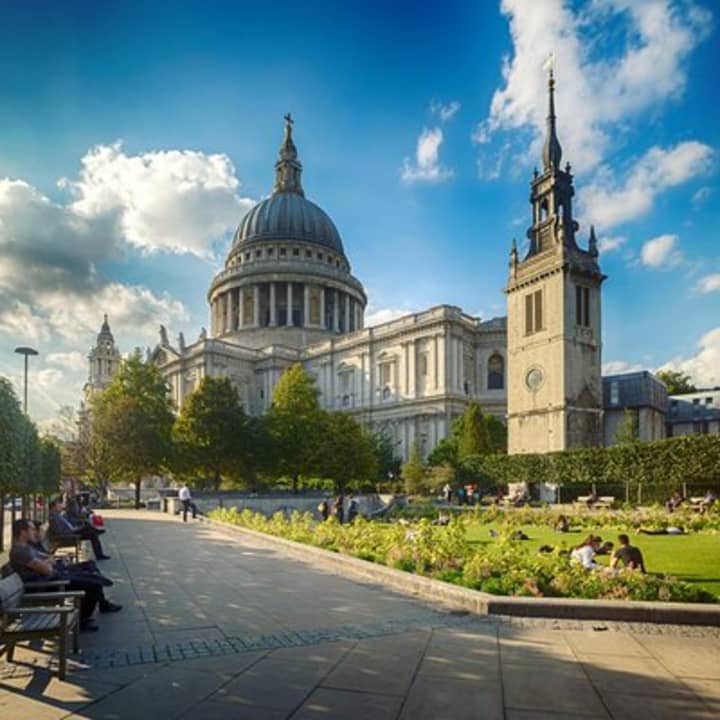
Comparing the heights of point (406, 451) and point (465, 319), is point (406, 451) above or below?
below

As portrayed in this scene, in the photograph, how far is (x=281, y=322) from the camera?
98688mm

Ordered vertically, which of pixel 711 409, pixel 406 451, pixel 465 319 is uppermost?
pixel 465 319

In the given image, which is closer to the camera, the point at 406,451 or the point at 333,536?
the point at 333,536

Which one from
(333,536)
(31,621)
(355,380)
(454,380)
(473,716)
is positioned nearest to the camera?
(473,716)

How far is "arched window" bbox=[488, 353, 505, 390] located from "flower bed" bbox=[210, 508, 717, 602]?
60790 mm

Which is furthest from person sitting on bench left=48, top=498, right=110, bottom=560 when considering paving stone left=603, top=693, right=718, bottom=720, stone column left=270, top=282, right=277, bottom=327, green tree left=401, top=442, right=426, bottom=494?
stone column left=270, top=282, right=277, bottom=327

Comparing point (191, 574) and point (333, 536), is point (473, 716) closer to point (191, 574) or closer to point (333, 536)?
point (191, 574)

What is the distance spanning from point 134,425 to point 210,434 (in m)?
5.58

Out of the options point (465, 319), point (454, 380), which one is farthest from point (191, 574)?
point (465, 319)

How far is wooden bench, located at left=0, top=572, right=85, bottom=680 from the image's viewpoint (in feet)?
21.4

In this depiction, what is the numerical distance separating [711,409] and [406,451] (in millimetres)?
36948

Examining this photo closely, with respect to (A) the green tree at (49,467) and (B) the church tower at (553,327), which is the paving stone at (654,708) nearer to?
(A) the green tree at (49,467)

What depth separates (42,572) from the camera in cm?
833

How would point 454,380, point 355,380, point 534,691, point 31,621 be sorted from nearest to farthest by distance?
point 534,691
point 31,621
point 454,380
point 355,380
